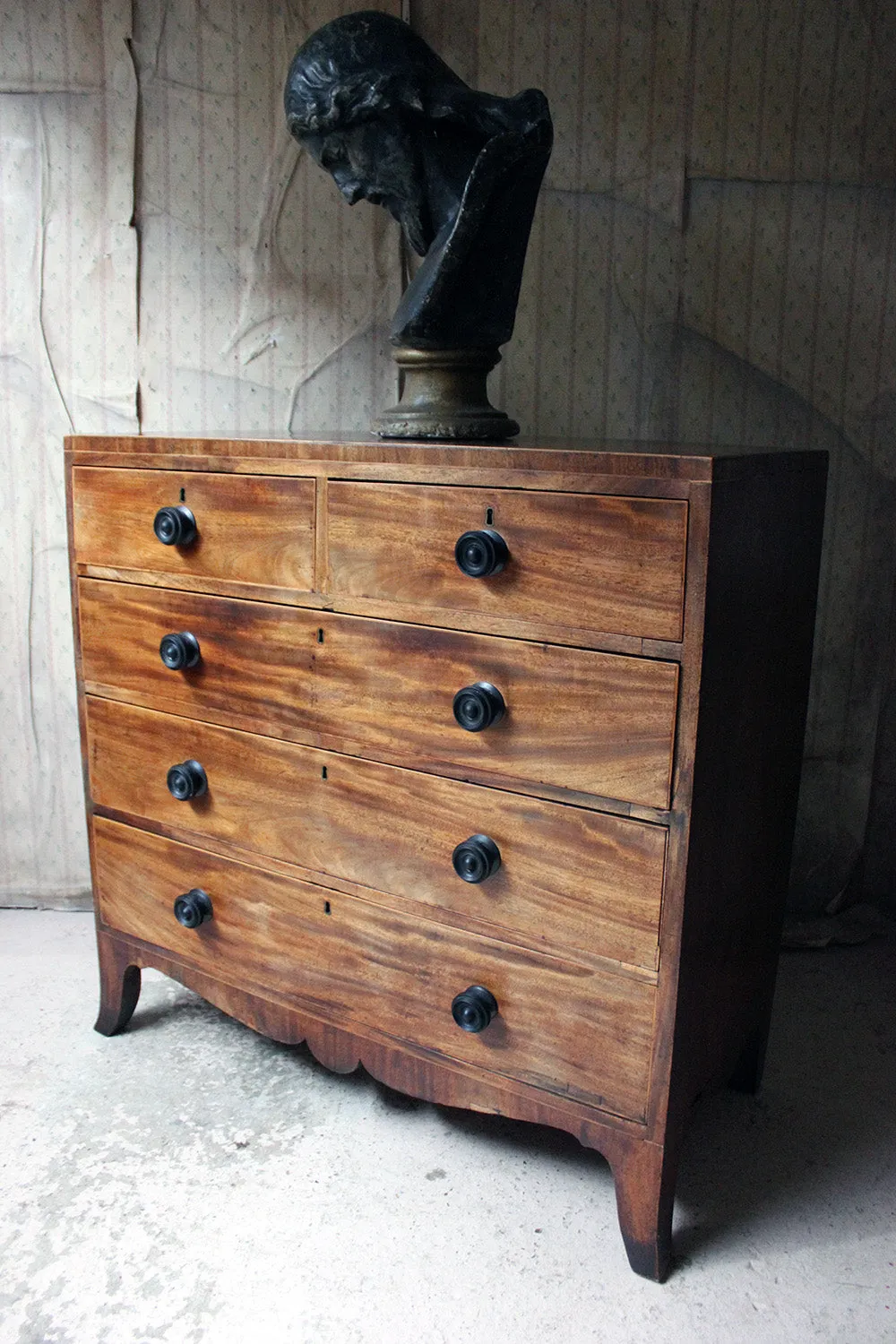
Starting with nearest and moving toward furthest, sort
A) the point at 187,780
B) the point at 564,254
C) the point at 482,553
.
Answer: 1. the point at 482,553
2. the point at 187,780
3. the point at 564,254

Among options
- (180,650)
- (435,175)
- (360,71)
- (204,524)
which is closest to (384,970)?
(180,650)

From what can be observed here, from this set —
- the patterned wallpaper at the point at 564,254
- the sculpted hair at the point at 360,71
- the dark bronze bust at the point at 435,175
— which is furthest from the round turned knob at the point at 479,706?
the patterned wallpaper at the point at 564,254

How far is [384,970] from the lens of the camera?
1.62 metres

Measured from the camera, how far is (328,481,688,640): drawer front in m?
1.29

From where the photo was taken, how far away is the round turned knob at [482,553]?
4.50 feet

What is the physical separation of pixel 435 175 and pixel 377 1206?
4.70 feet

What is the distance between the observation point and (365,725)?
155 centimetres

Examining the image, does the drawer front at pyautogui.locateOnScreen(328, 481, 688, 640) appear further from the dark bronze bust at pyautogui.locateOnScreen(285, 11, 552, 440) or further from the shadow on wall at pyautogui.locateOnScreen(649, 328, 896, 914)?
the shadow on wall at pyautogui.locateOnScreen(649, 328, 896, 914)

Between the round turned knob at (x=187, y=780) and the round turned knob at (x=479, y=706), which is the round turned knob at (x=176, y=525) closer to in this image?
the round turned knob at (x=187, y=780)

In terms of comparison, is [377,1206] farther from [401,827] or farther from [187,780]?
[187,780]

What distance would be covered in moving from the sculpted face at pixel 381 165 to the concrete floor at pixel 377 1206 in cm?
132

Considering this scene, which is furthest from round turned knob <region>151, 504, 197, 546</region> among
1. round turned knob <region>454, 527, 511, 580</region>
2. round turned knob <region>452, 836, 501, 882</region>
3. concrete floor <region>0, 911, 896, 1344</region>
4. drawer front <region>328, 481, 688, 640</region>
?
concrete floor <region>0, 911, 896, 1344</region>

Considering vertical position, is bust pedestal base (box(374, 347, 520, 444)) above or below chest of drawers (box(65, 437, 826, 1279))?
above

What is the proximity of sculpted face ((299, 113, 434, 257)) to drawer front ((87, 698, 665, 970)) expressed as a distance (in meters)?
0.78
